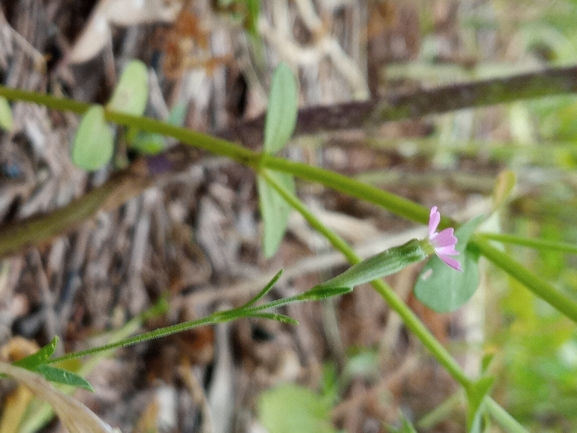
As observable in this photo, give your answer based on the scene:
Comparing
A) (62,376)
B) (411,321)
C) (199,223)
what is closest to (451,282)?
(411,321)

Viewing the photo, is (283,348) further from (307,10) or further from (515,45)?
(515,45)

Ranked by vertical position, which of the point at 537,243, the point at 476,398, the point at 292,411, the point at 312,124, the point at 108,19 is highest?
the point at 108,19

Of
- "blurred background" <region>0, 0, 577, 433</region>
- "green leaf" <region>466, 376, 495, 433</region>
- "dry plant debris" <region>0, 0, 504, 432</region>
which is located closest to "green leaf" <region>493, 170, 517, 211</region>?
"blurred background" <region>0, 0, 577, 433</region>

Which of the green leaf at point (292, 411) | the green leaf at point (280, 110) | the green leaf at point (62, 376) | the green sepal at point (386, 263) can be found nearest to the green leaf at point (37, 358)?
the green leaf at point (62, 376)

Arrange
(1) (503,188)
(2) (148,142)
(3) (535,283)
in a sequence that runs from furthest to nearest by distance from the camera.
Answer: (2) (148,142)
(1) (503,188)
(3) (535,283)

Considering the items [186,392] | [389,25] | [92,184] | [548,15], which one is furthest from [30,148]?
[548,15]

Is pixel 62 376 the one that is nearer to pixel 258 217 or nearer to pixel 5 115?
pixel 5 115

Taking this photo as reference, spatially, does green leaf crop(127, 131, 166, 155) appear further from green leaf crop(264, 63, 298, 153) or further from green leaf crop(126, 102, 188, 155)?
green leaf crop(264, 63, 298, 153)
